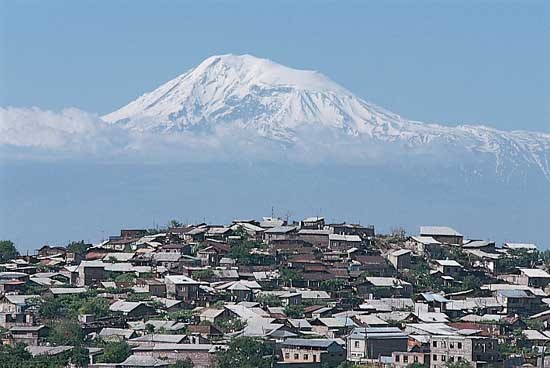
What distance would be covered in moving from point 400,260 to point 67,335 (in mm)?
13196

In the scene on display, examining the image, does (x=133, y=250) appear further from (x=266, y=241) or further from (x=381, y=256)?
(x=381, y=256)

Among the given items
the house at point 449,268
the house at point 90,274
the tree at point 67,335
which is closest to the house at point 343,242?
the house at point 449,268

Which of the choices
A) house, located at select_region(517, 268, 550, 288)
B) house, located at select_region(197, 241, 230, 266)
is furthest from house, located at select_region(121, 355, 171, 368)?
house, located at select_region(517, 268, 550, 288)

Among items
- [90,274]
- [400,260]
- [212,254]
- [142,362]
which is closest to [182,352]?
[142,362]

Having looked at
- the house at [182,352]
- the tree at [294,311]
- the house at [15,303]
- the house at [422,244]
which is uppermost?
the house at [422,244]

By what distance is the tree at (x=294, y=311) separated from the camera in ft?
142

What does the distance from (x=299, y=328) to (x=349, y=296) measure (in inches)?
196

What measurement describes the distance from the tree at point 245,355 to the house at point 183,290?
650 cm

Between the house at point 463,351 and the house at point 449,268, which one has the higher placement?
the house at point 449,268

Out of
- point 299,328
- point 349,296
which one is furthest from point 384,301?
point 299,328

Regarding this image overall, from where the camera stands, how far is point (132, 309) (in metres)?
42.8

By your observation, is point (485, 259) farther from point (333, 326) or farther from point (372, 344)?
point (372, 344)

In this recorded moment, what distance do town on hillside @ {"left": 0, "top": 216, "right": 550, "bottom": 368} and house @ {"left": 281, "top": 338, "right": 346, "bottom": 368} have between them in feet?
0.12

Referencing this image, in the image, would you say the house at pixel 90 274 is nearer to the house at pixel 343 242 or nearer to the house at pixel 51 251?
the house at pixel 51 251
